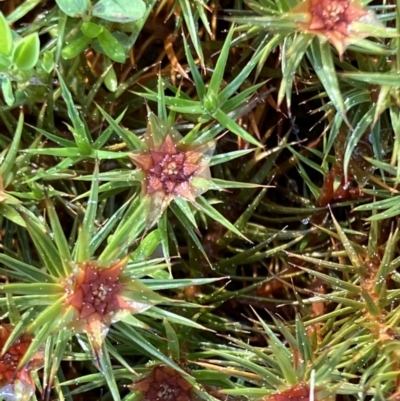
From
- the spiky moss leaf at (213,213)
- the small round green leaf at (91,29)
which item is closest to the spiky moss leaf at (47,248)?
the spiky moss leaf at (213,213)

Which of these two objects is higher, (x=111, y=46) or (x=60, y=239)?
(x=111, y=46)

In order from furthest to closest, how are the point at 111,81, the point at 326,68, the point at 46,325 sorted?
the point at 111,81 → the point at 326,68 → the point at 46,325

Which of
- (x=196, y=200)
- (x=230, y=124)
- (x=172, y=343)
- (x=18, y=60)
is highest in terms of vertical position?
(x=18, y=60)

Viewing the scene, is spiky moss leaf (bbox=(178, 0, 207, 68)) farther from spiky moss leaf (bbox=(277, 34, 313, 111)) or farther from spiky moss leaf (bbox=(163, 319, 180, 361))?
spiky moss leaf (bbox=(163, 319, 180, 361))

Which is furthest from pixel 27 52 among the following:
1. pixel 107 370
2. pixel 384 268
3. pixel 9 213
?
pixel 384 268

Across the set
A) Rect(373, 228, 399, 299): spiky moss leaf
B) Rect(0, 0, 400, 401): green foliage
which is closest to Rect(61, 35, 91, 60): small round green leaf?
Rect(0, 0, 400, 401): green foliage

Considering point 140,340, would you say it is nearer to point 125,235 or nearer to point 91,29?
point 125,235

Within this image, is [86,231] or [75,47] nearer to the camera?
[86,231]

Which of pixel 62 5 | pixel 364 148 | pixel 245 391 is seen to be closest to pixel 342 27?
pixel 364 148

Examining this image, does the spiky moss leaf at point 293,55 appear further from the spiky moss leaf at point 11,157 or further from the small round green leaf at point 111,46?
the spiky moss leaf at point 11,157
